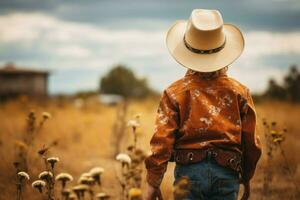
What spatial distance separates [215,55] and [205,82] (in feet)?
0.64

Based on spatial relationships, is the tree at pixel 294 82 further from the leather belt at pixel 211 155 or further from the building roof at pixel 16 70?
the building roof at pixel 16 70

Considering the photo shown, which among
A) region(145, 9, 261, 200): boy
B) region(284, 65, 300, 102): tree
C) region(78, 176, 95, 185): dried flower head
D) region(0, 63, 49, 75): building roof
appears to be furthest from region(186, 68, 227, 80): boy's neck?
region(0, 63, 49, 75): building roof

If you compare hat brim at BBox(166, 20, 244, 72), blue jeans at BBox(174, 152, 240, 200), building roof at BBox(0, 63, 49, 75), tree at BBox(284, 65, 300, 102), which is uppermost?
hat brim at BBox(166, 20, 244, 72)

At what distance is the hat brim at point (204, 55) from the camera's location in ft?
9.51

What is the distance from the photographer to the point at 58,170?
635 centimetres

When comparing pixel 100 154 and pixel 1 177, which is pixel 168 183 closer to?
pixel 1 177

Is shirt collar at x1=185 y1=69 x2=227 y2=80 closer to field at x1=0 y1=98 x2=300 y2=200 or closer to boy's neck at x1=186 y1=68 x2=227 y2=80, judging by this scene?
boy's neck at x1=186 y1=68 x2=227 y2=80

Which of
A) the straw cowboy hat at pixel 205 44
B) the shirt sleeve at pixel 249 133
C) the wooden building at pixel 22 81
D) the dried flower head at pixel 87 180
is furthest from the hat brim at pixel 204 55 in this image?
the wooden building at pixel 22 81

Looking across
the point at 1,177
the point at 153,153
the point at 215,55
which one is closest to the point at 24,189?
the point at 1,177

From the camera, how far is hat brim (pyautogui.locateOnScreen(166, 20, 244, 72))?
290 cm

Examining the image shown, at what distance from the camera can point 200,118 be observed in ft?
9.21

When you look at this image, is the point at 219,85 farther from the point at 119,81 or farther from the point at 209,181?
the point at 119,81

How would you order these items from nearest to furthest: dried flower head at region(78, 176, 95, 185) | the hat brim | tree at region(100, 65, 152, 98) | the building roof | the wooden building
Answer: dried flower head at region(78, 176, 95, 185) → the hat brim → the wooden building → the building roof → tree at region(100, 65, 152, 98)

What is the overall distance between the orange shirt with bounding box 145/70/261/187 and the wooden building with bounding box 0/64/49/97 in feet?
103
